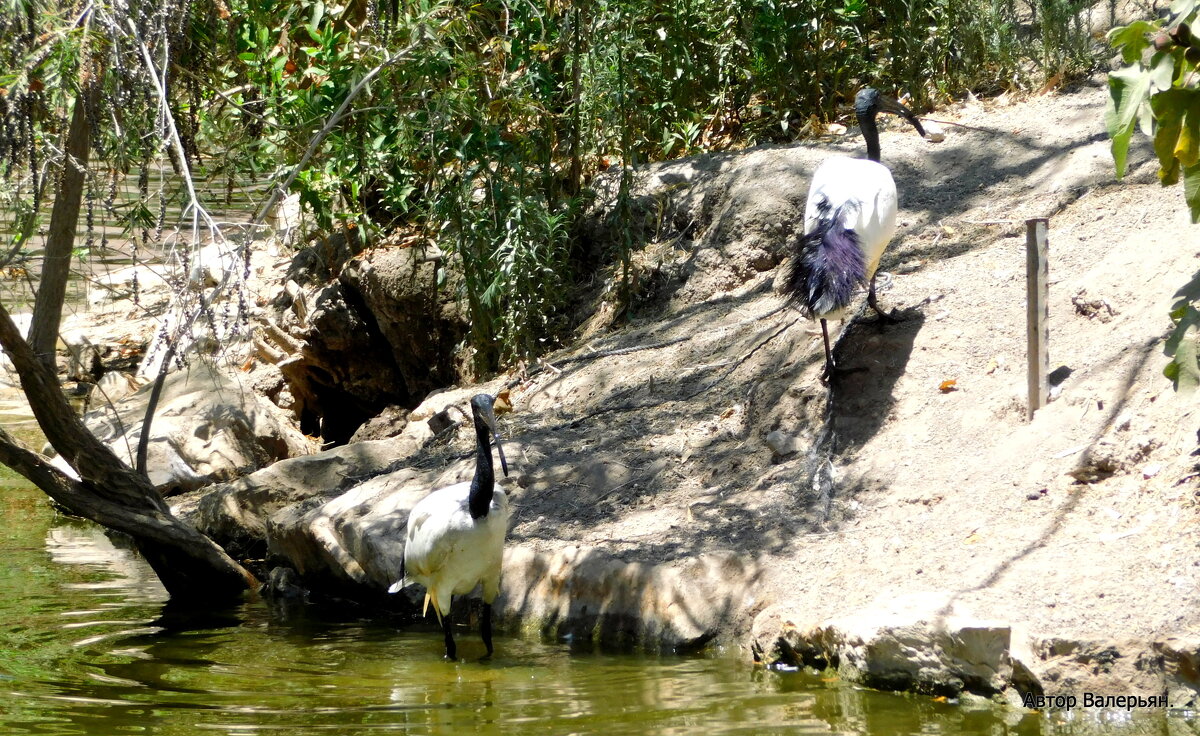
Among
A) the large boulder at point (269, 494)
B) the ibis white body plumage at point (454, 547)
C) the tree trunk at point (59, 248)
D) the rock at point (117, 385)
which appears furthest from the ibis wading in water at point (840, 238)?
the rock at point (117, 385)

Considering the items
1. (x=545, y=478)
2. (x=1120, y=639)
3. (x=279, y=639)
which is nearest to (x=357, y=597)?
(x=279, y=639)

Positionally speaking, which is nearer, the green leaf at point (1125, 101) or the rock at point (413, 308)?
the green leaf at point (1125, 101)

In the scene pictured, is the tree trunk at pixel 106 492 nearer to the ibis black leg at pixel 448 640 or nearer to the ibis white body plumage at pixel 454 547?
the ibis white body plumage at pixel 454 547

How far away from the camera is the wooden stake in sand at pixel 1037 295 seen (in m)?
5.41

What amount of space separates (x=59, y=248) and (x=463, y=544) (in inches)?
108

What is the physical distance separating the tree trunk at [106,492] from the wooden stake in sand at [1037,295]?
4.41m

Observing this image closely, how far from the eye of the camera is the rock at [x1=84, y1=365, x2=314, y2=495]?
8.80m

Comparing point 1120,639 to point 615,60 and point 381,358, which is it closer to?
point 615,60

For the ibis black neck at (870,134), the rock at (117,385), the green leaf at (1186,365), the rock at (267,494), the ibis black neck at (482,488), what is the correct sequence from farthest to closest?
the rock at (117,385) → the rock at (267,494) → the ibis black neck at (870,134) → the ibis black neck at (482,488) → the green leaf at (1186,365)

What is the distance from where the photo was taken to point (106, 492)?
628 centimetres

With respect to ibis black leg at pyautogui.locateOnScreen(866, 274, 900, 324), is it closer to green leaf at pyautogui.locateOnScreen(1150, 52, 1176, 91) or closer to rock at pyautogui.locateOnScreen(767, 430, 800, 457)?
rock at pyautogui.locateOnScreen(767, 430, 800, 457)

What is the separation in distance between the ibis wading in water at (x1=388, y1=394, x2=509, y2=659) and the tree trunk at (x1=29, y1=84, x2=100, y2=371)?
7.22 ft

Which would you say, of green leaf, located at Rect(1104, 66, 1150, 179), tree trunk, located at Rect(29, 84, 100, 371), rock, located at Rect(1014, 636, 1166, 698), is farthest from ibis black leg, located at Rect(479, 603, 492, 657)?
green leaf, located at Rect(1104, 66, 1150, 179)

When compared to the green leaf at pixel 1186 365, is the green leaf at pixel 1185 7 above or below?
above
